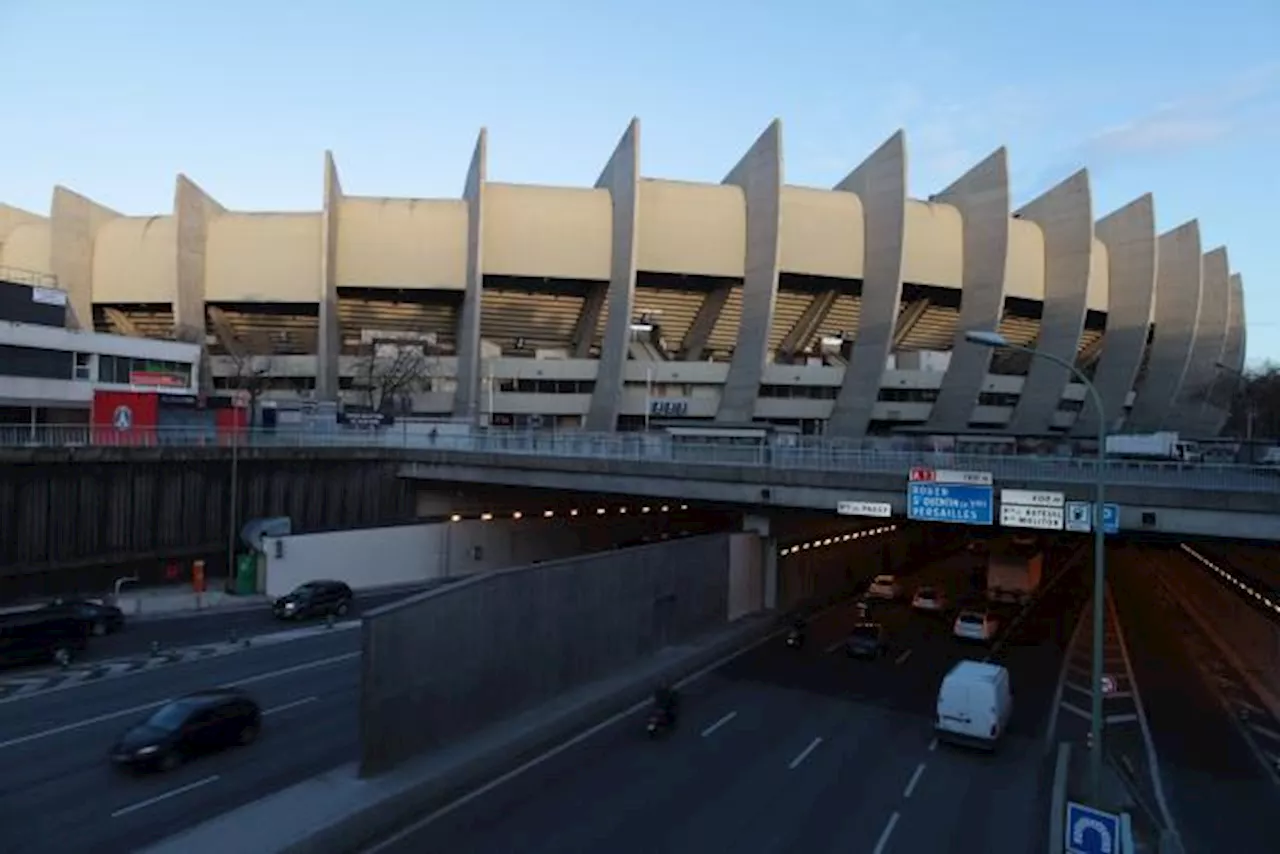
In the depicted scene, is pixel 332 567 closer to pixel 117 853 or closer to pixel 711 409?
pixel 117 853

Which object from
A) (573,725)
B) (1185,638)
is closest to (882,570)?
(1185,638)

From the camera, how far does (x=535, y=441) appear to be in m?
40.2

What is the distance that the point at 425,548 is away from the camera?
140 ft

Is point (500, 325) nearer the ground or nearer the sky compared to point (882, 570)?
nearer the sky

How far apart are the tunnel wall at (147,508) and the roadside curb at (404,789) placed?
2270 centimetres

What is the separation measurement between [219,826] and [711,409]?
66.6 m

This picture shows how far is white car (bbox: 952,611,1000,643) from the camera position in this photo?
32.4 m

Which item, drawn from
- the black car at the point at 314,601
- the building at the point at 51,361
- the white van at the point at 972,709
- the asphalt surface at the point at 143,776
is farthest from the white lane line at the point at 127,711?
the building at the point at 51,361

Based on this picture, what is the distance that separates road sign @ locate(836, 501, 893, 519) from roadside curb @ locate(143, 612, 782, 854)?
10.4 meters

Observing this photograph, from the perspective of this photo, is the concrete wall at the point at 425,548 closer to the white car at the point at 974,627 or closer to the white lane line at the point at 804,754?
the white car at the point at 974,627

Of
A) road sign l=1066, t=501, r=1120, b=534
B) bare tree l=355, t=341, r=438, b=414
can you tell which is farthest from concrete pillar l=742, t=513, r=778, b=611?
bare tree l=355, t=341, r=438, b=414

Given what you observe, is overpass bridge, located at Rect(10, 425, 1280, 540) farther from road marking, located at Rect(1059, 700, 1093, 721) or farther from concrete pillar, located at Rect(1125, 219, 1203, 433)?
concrete pillar, located at Rect(1125, 219, 1203, 433)

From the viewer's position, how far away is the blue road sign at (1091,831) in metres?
7.66

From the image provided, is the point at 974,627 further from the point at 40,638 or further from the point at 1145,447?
the point at 40,638
